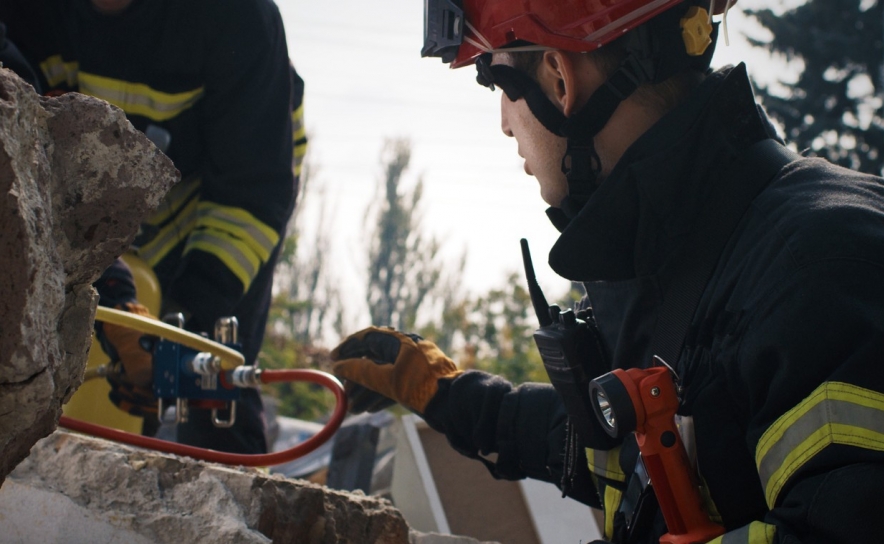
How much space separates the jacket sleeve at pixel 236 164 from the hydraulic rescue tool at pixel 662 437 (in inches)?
66.6

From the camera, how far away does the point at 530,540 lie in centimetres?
323

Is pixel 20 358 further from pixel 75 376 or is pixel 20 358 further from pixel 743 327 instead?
pixel 743 327

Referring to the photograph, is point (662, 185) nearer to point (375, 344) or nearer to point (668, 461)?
point (668, 461)

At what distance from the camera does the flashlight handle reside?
5.51ft

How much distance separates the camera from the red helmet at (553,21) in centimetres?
203

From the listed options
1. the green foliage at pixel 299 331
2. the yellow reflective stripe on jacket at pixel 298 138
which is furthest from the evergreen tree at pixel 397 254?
the yellow reflective stripe on jacket at pixel 298 138

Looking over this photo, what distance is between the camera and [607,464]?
2100 mm

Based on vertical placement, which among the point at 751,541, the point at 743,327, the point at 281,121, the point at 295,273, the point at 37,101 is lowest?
→ the point at 751,541

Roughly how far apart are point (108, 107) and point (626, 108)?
114 cm

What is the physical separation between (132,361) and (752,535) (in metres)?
1.85

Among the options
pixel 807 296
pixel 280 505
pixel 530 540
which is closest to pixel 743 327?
pixel 807 296

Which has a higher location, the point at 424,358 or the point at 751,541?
the point at 424,358

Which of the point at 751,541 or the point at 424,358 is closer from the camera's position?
the point at 751,541

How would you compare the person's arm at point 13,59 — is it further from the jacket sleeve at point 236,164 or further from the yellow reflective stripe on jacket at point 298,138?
the yellow reflective stripe on jacket at point 298,138
